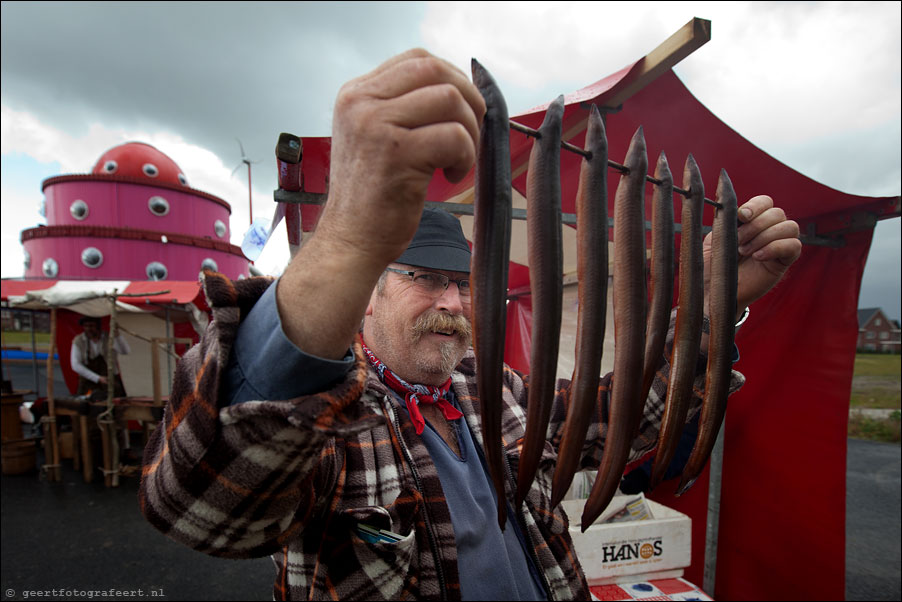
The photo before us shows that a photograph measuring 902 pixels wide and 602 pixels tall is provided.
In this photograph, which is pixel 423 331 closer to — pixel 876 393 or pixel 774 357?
pixel 774 357

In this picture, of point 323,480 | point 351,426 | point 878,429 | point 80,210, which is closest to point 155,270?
point 80,210

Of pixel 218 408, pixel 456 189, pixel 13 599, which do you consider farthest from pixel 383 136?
pixel 13 599

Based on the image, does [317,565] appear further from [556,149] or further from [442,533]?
[556,149]

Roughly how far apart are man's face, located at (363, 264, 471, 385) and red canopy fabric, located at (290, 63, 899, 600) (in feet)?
2.65

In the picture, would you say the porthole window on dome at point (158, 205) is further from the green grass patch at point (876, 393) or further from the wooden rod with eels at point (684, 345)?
the green grass patch at point (876, 393)

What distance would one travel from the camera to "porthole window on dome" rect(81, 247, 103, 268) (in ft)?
44.2

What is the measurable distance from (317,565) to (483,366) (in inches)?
33.6

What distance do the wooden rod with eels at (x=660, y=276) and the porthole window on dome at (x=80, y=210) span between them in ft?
58.4

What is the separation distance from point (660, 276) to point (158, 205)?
1713cm

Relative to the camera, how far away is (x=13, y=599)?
3863mm

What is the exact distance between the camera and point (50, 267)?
13867 millimetres

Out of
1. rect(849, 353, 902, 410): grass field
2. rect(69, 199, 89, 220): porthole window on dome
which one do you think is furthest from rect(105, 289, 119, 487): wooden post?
rect(849, 353, 902, 410): grass field

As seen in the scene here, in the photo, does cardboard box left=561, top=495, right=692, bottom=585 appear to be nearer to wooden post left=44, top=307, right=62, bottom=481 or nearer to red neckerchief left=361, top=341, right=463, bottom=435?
red neckerchief left=361, top=341, right=463, bottom=435

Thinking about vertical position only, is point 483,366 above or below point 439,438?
above
